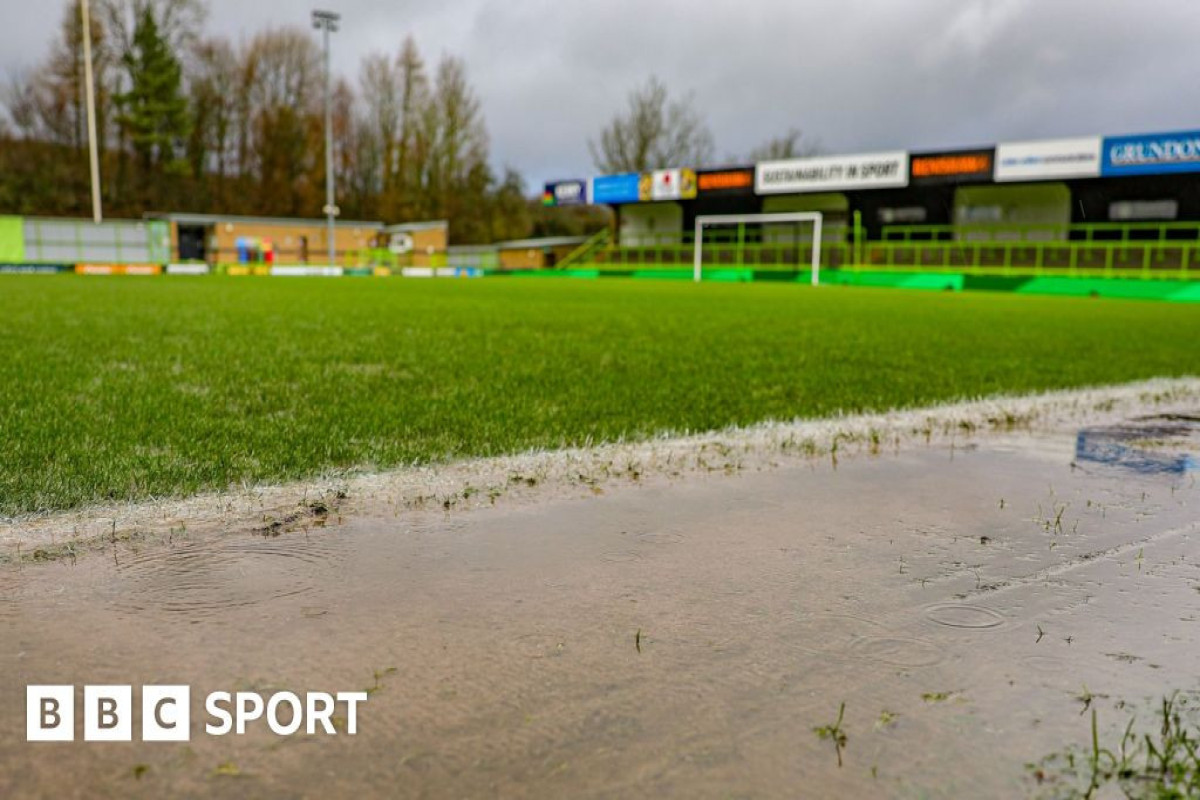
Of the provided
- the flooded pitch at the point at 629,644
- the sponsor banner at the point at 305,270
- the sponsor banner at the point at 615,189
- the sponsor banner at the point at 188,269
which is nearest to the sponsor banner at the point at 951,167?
the sponsor banner at the point at 615,189

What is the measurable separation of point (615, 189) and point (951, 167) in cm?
1647

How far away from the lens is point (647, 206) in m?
48.0

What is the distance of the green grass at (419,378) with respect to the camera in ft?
12.1

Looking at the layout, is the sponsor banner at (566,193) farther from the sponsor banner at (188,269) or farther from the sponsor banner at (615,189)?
the sponsor banner at (188,269)

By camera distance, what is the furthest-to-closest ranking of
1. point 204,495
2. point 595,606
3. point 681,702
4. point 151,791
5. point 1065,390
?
1. point 1065,390
2. point 204,495
3. point 595,606
4. point 681,702
5. point 151,791

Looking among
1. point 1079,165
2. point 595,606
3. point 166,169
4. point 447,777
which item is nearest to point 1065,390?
point 595,606

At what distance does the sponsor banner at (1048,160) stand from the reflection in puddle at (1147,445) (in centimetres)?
3046

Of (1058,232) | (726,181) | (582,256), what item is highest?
(726,181)

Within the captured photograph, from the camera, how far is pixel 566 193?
47.8 m

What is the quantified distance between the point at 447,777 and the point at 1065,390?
620 cm

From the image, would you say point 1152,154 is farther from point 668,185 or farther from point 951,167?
point 668,185

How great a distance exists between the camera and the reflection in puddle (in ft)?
13.2

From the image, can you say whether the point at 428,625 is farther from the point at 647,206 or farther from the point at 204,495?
the point at 647,206

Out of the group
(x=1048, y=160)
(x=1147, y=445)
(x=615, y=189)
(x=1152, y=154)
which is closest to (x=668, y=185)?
(x=615, y=189)
